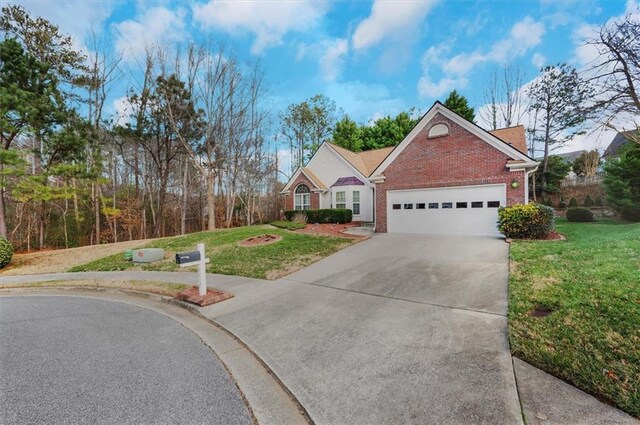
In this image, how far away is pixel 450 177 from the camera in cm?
1212

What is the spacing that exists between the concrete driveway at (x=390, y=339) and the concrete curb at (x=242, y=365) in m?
0.11

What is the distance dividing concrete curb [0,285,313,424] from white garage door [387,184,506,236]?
10.5 m

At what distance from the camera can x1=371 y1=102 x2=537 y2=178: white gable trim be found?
1091cm

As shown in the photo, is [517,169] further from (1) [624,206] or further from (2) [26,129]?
(2) [26,129]

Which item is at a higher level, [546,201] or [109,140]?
[109,140]

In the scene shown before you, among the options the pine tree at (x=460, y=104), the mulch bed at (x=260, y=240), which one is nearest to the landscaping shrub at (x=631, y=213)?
the pine tree at (x=460, y=104)

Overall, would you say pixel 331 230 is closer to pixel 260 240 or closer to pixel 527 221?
pixel 260 240

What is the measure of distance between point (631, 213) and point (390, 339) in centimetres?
1906

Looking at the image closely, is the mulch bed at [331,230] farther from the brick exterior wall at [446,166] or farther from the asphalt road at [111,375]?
the asphalt road at [111,375]

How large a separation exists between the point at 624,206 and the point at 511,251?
12.9 m

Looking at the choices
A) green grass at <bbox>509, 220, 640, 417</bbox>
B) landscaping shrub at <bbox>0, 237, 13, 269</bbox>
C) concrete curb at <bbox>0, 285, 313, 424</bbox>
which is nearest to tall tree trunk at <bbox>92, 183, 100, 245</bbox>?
landscaping shrub at <bbox>0, 237, 13, 269</bbox>

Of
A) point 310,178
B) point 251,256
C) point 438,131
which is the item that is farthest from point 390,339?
point 310,178

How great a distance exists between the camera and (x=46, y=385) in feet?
9.41

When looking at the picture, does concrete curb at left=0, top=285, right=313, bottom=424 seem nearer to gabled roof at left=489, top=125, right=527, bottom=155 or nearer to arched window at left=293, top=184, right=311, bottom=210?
arched window at left=293, top=184, right=311, bottom=210
